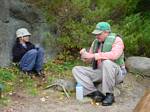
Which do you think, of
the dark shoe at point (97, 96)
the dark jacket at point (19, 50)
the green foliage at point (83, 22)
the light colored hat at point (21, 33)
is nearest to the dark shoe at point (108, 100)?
the dark shoe at point (97, 96)

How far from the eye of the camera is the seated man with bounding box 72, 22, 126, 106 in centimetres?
823

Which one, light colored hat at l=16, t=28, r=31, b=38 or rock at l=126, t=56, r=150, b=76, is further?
rock at l=126, t=56, r=150, b=76

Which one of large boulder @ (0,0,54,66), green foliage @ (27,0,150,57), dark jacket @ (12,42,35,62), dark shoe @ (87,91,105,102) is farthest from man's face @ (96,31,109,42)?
large boulder @ (0,0,54,66)

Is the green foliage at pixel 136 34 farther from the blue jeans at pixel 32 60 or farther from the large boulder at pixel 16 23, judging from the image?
the blue jeans at pixel 32 60

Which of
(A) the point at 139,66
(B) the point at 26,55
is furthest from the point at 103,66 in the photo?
(A) the point at 139,66

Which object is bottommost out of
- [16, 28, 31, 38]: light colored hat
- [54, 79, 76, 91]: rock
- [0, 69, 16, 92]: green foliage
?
[54, 79, 76, 91]: rock

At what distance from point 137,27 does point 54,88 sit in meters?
2.89

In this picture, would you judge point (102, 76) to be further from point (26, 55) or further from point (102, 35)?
point (26, 55)

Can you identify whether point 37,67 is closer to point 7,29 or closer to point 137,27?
point 7,29

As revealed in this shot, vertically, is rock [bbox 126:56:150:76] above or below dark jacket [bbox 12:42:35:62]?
below

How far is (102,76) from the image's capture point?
27.3 feet

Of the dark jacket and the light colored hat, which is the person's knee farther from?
the light colored hat

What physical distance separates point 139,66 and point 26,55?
2502mm

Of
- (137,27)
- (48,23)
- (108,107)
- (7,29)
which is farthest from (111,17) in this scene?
(108,107)
